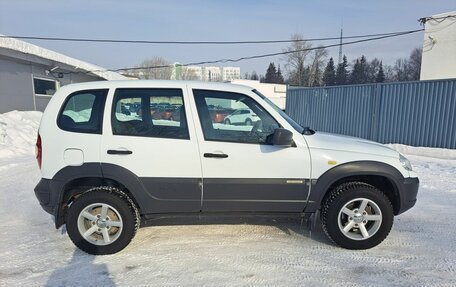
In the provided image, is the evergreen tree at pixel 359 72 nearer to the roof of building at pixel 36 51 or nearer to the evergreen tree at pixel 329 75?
the evergreen tree at pixel 329 75

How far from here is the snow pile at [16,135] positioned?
10.0m

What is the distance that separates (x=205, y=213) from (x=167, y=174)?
0.63m

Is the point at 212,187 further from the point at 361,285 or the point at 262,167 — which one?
the point at 361,285

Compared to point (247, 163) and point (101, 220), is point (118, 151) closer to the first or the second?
point (101, 220)

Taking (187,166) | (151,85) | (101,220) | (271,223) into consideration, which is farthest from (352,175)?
(101,220)

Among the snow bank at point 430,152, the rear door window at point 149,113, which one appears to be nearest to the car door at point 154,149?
the rear door window at point 149,113

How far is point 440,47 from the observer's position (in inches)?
582

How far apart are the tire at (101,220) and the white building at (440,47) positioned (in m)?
16.1

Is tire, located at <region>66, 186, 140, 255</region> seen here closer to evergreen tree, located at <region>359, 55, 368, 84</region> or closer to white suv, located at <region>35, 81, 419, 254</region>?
white suv, located at <region>35, 81, 419, 254</region>

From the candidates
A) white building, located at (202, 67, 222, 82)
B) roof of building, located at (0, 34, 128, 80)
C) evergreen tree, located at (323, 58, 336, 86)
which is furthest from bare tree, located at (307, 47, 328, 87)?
roof of building, located at (0, 34, 128, 80)

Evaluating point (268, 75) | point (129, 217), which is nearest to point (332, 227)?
point (129, 217)

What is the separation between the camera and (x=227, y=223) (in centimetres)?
448

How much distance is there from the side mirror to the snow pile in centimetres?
894

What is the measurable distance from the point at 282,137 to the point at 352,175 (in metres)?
0.96
